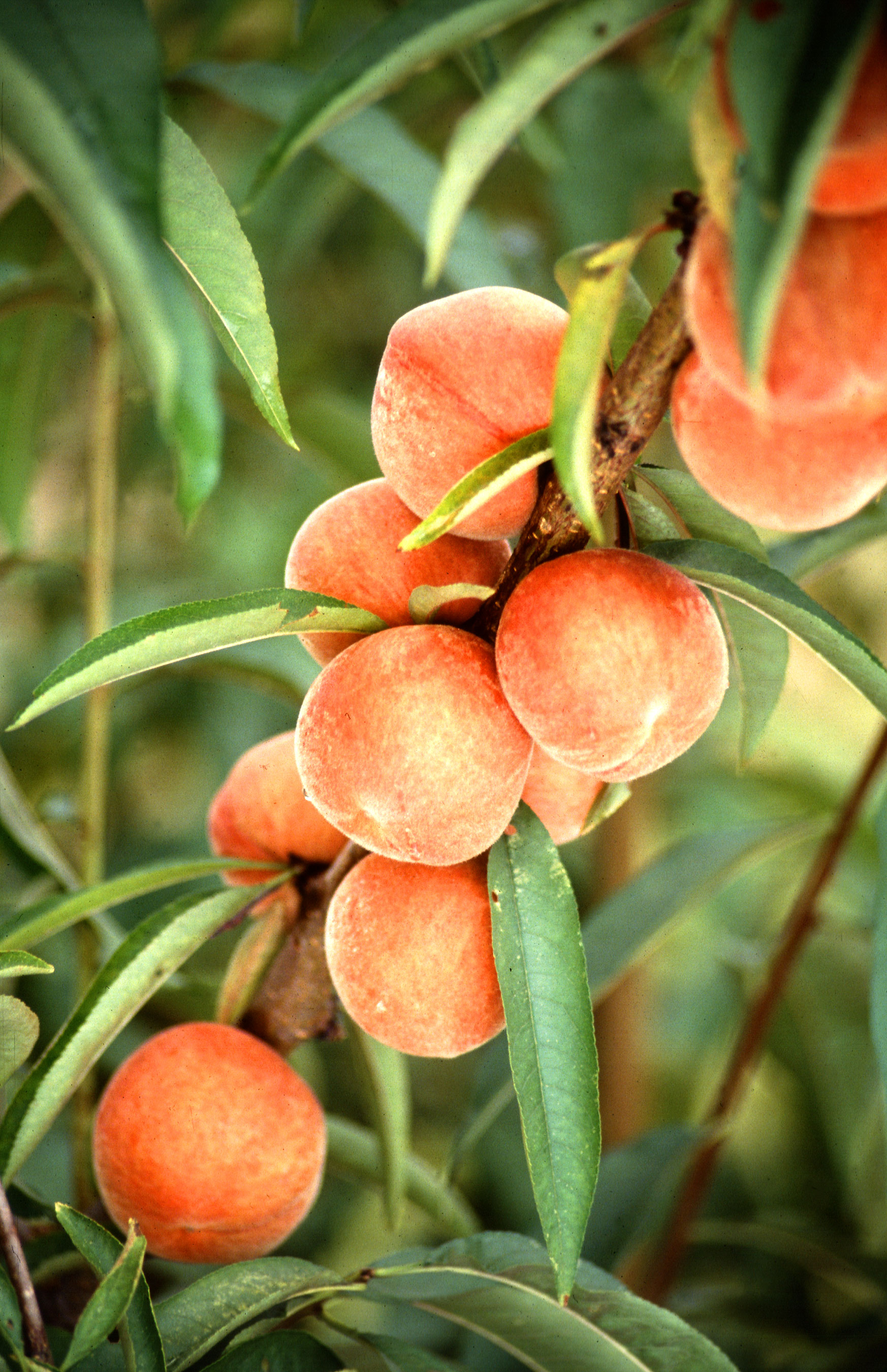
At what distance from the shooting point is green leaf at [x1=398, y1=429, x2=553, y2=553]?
471mm

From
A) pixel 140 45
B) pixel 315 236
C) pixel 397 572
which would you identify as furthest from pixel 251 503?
pixel 140 45

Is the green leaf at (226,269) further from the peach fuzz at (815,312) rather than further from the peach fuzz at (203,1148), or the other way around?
the peach fuzz at (203,1148)

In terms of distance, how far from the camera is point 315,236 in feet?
5.13

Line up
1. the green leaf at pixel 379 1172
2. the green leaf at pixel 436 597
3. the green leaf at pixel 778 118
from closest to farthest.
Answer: the green leaf at pixel 778 118
the green leaf at pixel 436 597
the green leaf at pixel 379 1172

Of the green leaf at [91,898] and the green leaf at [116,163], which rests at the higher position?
the green leaf at [116,163]

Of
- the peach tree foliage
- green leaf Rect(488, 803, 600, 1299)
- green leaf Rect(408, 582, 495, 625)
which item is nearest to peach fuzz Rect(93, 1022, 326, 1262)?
the peach tree foliage

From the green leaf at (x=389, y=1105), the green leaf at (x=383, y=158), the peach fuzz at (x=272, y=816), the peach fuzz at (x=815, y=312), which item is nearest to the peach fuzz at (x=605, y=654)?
the peach fuzz at (x=815, y=312)

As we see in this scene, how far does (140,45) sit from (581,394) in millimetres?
194

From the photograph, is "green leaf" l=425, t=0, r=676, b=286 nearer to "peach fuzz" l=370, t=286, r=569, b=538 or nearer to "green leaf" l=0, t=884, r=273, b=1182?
"peach fuzz" l=370, t=286, r=569, b=538

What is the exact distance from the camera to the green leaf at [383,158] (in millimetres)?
897

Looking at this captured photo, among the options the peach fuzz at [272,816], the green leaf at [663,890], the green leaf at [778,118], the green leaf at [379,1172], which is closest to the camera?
Answer: the green leaf at [778,118]

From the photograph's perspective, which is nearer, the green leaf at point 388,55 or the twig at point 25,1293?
the green leaf at point 388,55

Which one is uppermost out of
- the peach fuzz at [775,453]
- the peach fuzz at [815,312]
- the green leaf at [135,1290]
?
the peach fuzz at [815,312]

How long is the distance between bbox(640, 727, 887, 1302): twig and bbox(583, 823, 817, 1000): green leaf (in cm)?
7
